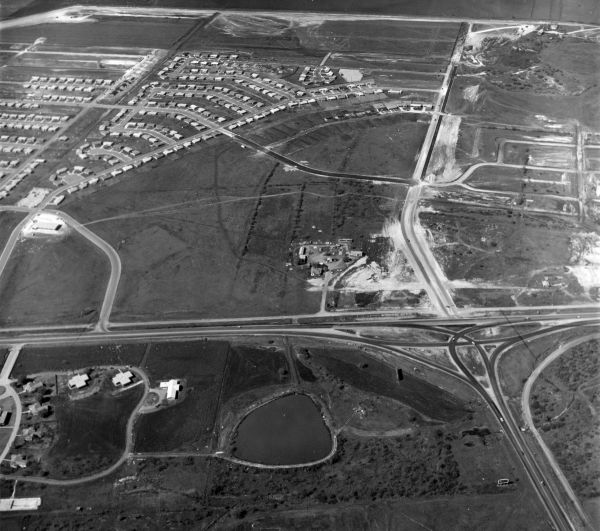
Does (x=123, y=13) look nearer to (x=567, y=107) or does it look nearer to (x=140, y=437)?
(x=567, y=107)

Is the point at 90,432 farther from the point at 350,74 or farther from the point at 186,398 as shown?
the point at 350,74

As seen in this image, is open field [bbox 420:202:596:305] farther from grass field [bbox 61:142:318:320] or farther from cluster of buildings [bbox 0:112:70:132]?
cluster of buildings [bbox 0:112:70:132]

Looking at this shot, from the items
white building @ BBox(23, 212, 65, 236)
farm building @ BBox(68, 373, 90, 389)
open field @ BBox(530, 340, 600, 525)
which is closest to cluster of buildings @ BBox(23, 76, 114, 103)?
white building @ BBox(23, 212, 65, 236)

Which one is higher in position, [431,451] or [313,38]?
[313,38]

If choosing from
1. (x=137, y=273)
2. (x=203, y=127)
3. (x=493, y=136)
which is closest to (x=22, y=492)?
(x=137, y=273)

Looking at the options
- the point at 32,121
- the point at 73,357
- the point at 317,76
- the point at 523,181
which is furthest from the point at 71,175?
the point at 523,181

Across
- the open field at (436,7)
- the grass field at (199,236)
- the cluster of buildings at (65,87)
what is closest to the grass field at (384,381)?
the grass field at (199,236)
